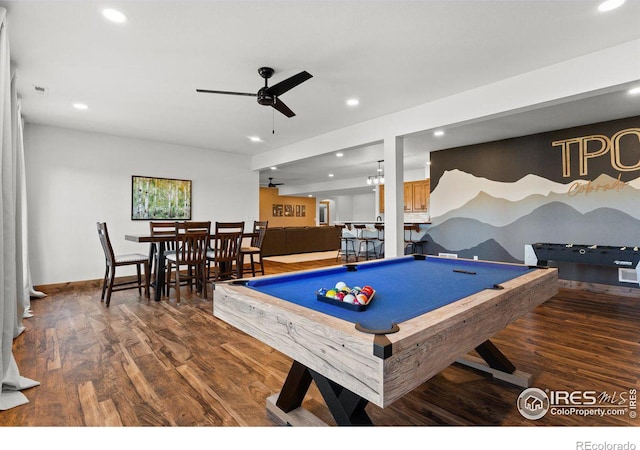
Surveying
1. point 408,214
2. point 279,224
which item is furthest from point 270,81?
point 279,224

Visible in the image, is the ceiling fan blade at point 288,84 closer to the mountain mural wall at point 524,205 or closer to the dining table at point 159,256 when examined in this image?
the dining table at point 159,256

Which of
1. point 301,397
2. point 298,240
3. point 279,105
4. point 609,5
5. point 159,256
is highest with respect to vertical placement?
point 609,5

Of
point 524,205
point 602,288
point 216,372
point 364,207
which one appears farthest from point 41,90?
point 364,207

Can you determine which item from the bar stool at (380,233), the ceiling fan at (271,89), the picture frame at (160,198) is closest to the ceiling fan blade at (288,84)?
the ceiling fan at (271,89)

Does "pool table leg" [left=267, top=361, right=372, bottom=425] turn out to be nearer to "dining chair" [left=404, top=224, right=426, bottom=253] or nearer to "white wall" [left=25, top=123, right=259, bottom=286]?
"white wall" [left=25, top=123, right=259, bottom=286]

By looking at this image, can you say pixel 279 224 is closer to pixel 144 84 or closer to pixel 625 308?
pixel 144 84

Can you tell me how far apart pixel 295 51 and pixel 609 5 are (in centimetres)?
228

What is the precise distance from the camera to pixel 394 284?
169 cm

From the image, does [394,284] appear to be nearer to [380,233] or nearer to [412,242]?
[412,242]

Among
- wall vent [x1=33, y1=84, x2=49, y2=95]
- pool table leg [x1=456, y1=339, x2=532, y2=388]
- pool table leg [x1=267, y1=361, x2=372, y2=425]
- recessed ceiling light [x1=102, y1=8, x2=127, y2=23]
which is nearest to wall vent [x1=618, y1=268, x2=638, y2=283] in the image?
pool table leg [x1=456, y1=339, x2=532, y2=388]

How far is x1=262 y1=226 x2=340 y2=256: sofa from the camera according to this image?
8438 millimetres

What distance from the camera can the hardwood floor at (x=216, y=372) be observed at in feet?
5.25

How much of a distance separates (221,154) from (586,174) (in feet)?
21.4

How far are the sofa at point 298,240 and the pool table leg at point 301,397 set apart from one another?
6248mm
